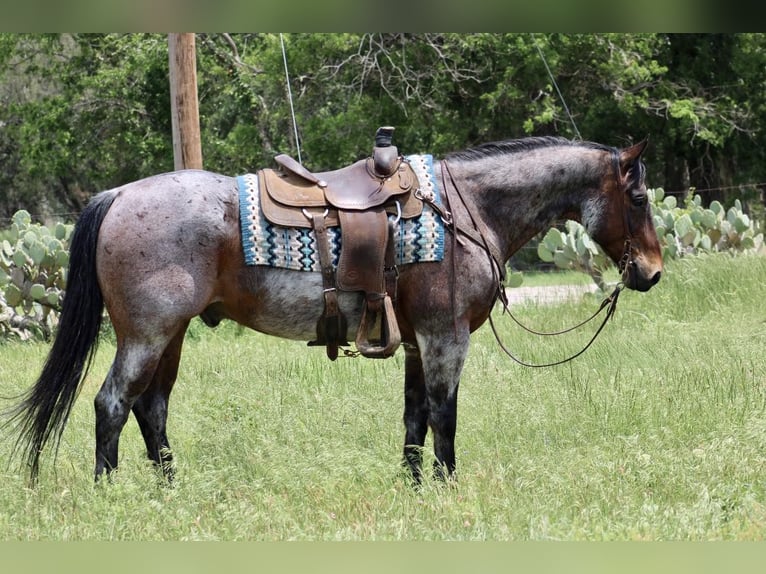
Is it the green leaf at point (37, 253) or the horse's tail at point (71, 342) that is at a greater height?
the horse's tail at point (71, 342)

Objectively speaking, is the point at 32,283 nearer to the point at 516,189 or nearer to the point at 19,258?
the point at 19,258

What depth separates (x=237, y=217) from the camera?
16.4 feet

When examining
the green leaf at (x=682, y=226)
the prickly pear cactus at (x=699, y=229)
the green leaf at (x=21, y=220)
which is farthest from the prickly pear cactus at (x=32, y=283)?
the green leaf at (x=682, y=226)

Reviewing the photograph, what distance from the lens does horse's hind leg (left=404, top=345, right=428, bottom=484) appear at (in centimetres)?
552

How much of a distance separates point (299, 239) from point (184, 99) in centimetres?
490

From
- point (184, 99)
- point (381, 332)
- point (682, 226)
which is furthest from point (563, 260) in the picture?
point (381, 332)

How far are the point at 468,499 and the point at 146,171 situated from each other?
75.0 ft

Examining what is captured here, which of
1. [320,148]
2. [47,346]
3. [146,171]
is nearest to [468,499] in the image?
[47,346]

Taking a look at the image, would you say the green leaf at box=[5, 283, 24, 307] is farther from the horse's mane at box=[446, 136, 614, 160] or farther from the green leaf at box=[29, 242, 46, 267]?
the horse's mane at box=[446, 136, 614, 160]

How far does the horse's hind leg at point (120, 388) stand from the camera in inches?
192

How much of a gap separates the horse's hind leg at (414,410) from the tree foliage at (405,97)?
1632cm

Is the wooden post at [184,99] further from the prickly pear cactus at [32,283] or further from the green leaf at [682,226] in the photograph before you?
the green leaf at [682,226]

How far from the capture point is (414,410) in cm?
560

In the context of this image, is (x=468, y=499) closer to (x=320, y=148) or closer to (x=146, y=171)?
(x=320, y=148)
